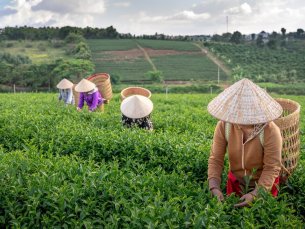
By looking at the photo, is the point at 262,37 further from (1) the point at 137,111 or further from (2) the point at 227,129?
(2) the point at 227,129

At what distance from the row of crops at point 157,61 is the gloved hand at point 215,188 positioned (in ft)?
149

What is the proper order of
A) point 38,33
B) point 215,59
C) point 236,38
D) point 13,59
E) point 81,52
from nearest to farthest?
point 13,59
point 81,52
point 215,59
point 38,33
point 236,38

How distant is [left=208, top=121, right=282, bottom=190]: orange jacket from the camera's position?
10.2 ft

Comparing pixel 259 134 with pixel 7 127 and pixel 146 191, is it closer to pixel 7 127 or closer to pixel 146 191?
pixel 146 191

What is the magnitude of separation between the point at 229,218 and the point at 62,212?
1249mm

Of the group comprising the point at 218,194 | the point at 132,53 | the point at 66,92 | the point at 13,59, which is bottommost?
the point at 218,194

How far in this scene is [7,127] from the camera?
5871mm

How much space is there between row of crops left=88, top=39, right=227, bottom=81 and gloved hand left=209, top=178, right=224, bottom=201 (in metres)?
45.5

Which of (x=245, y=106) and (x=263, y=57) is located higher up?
(x=263, y=57)

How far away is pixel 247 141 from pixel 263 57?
205 feet

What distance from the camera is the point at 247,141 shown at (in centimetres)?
318

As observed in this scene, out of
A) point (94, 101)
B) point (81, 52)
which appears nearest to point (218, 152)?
point (94, 101)

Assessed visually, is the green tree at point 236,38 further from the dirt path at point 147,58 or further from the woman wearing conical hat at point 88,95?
the woman wearing conical hat at point 88,95

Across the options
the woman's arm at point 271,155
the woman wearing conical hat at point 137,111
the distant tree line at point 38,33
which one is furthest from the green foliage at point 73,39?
the woman's arm at point 271,155
